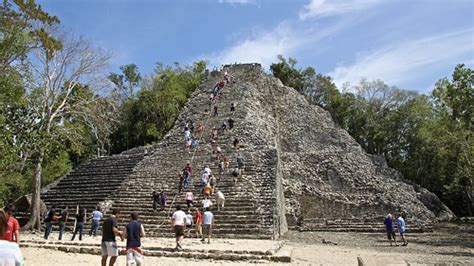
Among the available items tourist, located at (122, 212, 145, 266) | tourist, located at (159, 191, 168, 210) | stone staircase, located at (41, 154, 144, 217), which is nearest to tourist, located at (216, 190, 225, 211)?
tourist, located at (159, 191, 168, 210)

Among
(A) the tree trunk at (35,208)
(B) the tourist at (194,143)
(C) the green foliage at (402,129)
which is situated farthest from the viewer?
(C) the green foliage at (402,129)

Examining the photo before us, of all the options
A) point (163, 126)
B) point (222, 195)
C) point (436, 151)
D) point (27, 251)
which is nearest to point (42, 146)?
point (27, 251)

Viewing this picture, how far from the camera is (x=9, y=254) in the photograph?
130 inches

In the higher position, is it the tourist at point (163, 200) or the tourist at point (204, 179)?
the tourist at point (204, 179)

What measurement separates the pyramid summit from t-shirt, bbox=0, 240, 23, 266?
392 inches

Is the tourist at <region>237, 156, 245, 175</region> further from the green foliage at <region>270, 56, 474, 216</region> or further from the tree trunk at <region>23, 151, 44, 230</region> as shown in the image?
the green foliage at <region>270, 56, 474, 216</region>

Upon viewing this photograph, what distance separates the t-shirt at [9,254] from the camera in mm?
3293

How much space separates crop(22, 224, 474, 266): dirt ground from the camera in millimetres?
9378

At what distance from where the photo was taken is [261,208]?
13.9 meters

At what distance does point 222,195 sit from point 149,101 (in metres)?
21.4

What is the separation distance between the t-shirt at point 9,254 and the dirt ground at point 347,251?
4.93m

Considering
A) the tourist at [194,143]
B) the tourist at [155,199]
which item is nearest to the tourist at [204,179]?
the tourist at [155,199]

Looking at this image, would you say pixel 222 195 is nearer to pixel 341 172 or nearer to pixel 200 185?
pixel 200 185

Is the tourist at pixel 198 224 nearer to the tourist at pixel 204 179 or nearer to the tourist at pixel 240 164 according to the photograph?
the tourist at pixel 204 179
